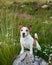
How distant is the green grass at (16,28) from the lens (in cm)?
889

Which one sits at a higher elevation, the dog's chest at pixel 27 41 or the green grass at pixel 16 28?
the dog's chest at pixel 27 41

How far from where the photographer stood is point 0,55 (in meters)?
8.90

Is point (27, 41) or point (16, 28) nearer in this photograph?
point (27, 41)

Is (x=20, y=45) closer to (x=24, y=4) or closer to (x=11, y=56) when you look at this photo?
(x=11, y=56)

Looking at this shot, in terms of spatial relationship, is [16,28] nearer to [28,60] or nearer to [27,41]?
[27,41]

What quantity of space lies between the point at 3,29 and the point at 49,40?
1.28 m

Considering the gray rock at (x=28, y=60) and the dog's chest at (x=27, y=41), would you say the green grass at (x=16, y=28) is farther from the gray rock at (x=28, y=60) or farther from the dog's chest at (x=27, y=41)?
the dog's chest at (x=27, y=41)

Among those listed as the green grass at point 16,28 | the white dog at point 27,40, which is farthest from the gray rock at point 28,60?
the green grass at point 16,28

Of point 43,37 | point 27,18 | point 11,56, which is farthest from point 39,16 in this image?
point 11,56

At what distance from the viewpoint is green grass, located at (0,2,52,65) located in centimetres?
889

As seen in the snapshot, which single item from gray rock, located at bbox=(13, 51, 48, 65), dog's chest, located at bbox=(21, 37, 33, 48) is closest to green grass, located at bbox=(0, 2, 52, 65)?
gray rock, located at bbox=(13, 51, 48, 65)

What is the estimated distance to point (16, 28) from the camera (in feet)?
31.8

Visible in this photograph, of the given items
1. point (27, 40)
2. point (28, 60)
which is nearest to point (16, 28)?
point (27, 40)

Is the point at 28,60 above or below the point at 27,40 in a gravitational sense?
below
